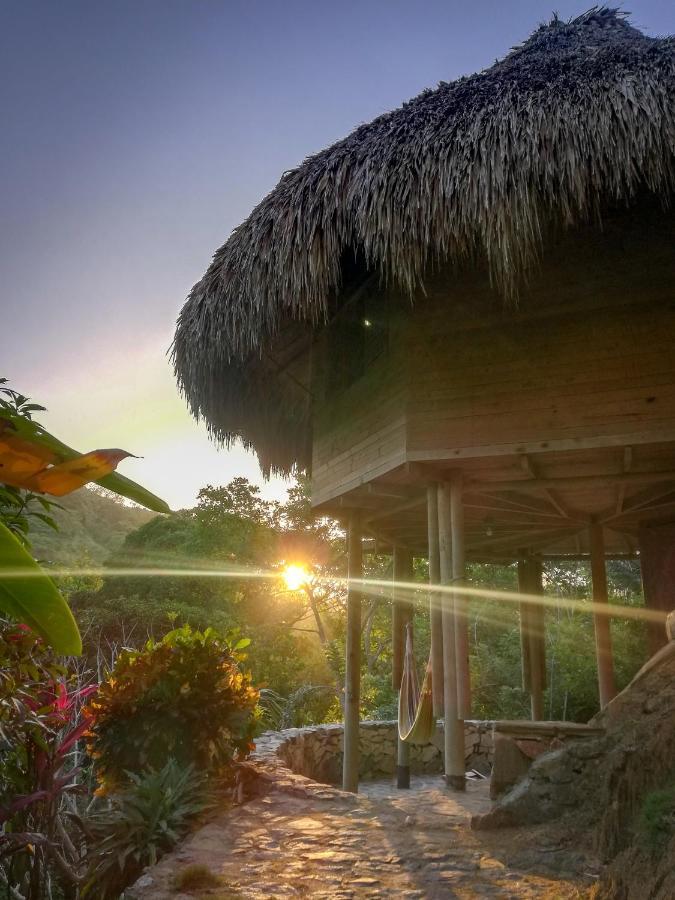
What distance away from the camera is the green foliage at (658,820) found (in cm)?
216

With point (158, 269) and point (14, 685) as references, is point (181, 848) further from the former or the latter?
point (158, 269)

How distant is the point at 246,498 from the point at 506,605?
22.3 ft

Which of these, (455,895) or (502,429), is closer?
(455,895)

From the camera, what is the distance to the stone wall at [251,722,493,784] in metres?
7.40

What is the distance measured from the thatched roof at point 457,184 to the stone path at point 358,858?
3.36 m

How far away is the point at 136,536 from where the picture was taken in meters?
15.2

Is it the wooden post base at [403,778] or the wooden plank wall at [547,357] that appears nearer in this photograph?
the wooden plank wall at [547,357]

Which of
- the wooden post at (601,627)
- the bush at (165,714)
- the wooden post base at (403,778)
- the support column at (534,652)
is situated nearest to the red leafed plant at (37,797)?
the bush at (165,714)

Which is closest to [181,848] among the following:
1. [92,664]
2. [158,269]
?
[158,269]

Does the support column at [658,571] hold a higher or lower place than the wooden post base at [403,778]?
higher

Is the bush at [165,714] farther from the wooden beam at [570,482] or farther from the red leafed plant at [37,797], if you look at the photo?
the wooden beam at [570,482]

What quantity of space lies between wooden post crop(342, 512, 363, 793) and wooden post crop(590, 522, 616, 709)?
2595 millimetres

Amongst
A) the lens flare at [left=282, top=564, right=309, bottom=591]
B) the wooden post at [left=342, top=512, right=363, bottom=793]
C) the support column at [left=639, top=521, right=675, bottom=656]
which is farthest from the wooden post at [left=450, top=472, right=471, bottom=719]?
the lens flare at [left=282, top=564, right=309, bottom=591]

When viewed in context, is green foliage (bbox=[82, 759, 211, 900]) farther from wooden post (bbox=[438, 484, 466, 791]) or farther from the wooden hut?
the wooden hut
